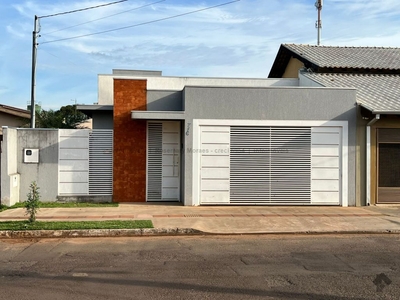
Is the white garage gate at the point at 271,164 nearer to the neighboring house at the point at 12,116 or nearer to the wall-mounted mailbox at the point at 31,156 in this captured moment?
the wall-mounted mailbox at the point at 31,156

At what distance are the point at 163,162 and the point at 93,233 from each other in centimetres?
528

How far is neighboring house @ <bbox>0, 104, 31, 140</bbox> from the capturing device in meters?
23.6

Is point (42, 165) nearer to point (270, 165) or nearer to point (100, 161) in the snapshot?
point (100, 161)

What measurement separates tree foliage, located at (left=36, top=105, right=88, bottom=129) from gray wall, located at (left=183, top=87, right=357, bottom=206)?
13645 mm

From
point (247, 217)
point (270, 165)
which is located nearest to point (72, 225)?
point (247, 217)

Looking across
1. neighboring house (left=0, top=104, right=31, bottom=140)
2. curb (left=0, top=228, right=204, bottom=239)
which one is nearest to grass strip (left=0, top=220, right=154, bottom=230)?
curb (left=0, top=228, right=204, bottom=239)

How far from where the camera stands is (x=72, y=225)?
9.83m

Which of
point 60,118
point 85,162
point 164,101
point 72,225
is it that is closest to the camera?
point 72,225

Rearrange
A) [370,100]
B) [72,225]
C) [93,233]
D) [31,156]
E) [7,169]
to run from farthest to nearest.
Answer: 1. [370,100]
2. [31,156]
3. [7,169]
4. [72,225]
5. [93,233]

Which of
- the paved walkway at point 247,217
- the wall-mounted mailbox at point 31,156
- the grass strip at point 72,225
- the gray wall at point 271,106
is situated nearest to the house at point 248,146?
the gray wall at point 271,106

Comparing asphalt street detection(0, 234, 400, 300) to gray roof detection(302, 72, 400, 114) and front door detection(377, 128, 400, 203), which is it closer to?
front door detection(377, 128, 400, 203)

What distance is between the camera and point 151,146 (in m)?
14.4

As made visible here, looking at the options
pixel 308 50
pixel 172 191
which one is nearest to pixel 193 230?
pixel 172 191

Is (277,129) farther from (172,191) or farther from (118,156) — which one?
(118,156)
